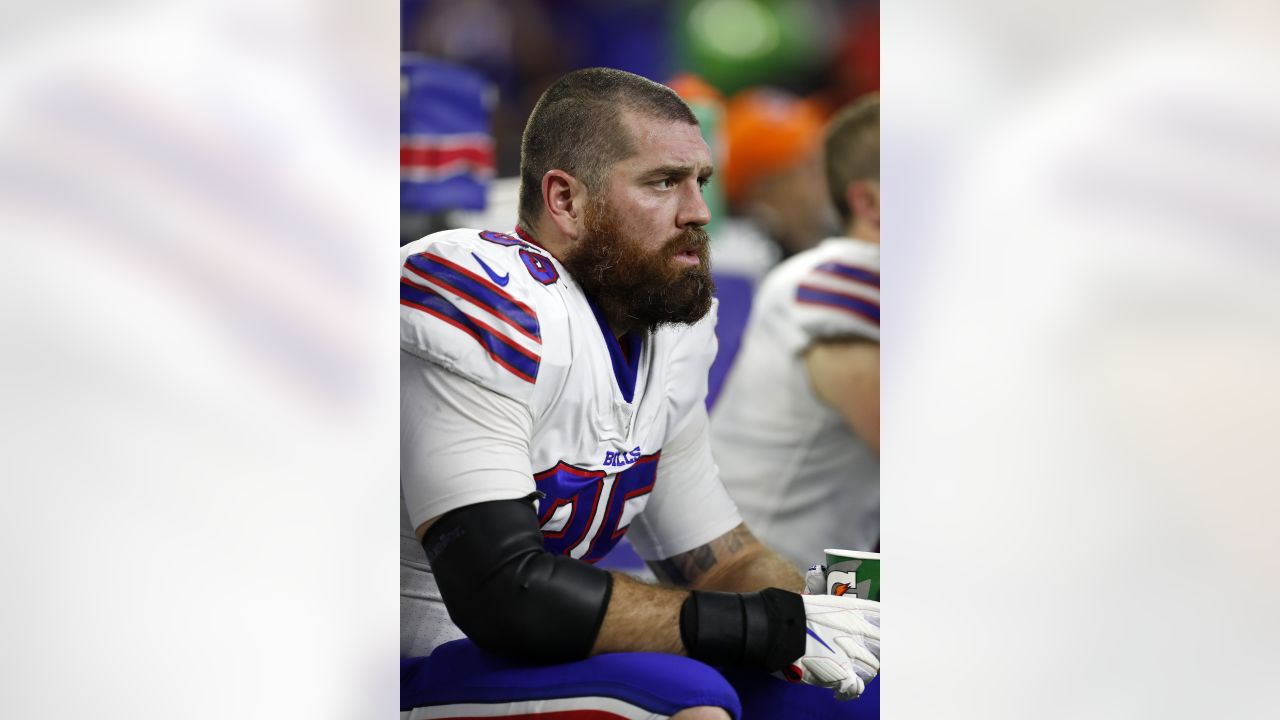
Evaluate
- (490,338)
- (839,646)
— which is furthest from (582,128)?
(839,646)

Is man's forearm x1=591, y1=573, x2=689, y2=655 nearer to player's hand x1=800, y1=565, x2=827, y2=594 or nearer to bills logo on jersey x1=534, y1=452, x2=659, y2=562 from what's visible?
bills logo on jersey x1=534, y1=452, x2=659, y2=562

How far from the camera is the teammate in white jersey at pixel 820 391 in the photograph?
1.86 metres

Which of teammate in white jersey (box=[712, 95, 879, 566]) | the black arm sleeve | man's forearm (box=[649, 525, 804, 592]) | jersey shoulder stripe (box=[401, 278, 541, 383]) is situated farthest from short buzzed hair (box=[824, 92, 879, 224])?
the black arm sleeve

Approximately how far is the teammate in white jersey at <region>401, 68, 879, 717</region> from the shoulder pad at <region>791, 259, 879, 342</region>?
27 centimetres

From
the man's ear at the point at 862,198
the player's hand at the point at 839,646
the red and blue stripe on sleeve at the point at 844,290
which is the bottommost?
the player's hand at the point at 839,646

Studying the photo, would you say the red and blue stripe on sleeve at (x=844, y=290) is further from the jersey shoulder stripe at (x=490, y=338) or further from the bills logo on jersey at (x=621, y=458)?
the jersey shoulder stripe at (x=490, y=338)

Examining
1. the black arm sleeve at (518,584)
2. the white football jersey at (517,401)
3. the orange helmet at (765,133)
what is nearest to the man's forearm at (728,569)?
the white football jersey at (517,401)

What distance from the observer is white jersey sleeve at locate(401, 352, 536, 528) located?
5.10 ft
